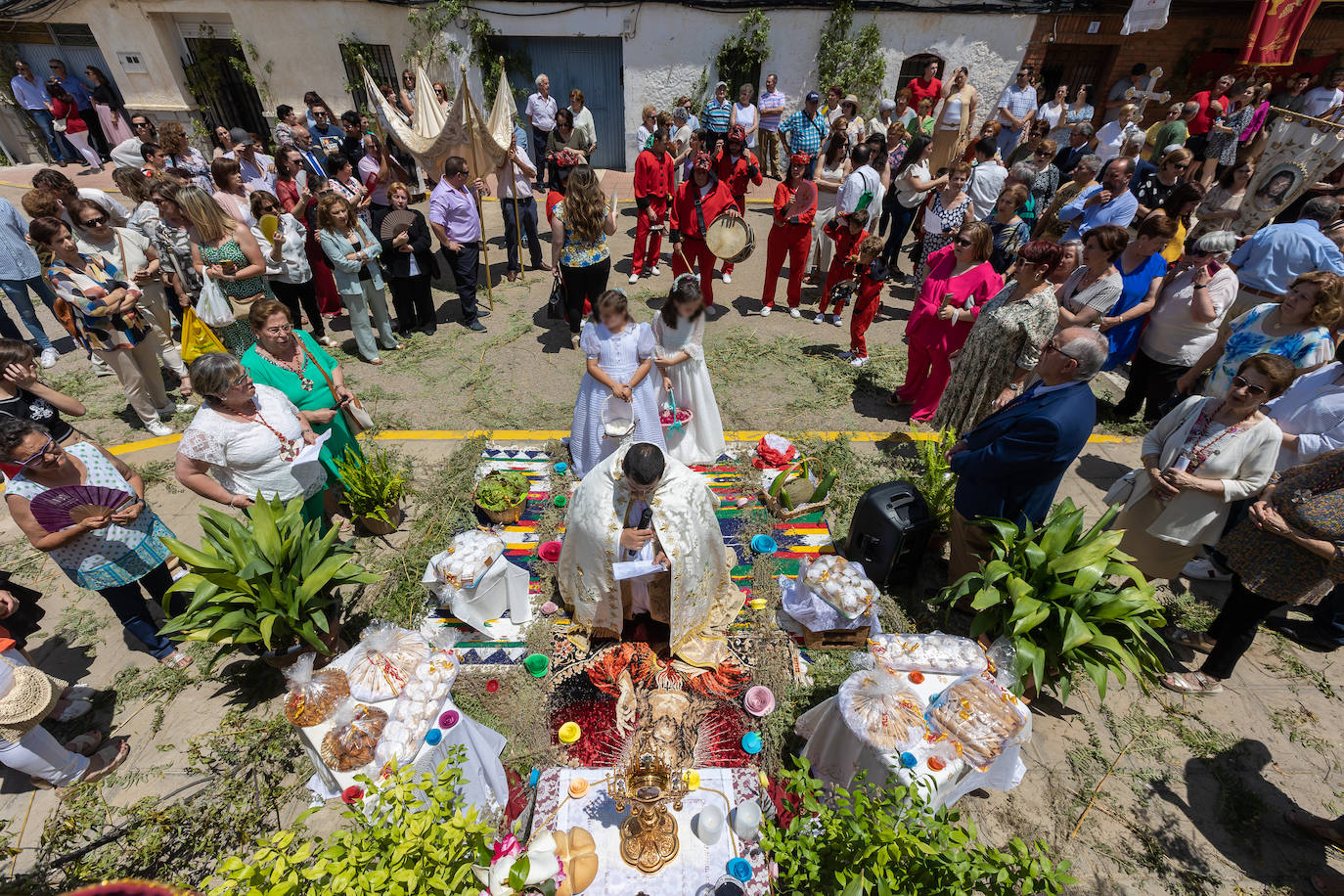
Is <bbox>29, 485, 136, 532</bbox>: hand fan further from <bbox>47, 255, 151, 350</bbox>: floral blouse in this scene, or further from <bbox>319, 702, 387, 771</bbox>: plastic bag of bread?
<bbox>47, 255, 151, 350</bbox>: floral blouse

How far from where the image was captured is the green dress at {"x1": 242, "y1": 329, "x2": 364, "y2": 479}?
474cm

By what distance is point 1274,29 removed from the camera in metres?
11.3

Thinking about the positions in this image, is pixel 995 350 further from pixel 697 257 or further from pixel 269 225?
pixel 269 225

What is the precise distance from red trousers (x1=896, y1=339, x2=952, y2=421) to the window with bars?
15155 millimetres

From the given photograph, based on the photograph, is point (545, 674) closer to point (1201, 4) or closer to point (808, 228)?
point (808, 228)

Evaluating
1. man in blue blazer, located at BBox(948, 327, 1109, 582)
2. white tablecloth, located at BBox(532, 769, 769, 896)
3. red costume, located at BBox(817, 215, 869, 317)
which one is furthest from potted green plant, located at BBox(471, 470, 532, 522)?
red costume, located at BBox(817, 215, 869, 317)

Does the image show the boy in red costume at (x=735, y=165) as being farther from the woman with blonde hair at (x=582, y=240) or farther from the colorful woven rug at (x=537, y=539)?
the colorful woven rug at (x=537, y=539)

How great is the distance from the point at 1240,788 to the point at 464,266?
382 inches

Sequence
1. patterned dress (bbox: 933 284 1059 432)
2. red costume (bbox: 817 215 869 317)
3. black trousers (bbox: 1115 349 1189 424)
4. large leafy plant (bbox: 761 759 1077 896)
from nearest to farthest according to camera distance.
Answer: large leafy plant (bbox: 761 759 1077 896) → patterned dress (bbox: 933 284 1059 432) → black trousers (bbox: 1115 349 1189 424) → red costume (bbox: 817 215 869 317)

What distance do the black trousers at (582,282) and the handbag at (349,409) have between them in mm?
3155

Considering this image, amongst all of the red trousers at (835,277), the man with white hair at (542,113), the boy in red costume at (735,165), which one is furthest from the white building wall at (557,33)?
the red trousers at (835,277)

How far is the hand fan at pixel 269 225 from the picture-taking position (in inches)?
290

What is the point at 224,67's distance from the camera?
1582 centimetres

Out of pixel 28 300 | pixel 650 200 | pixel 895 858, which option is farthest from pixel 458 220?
pixel 895 858
